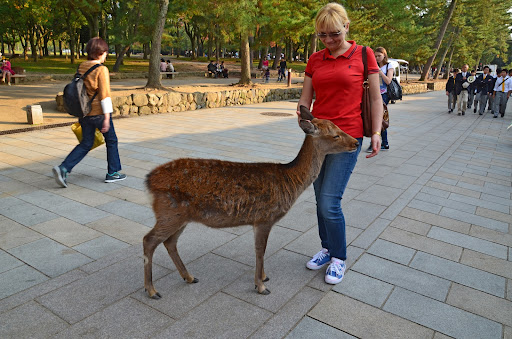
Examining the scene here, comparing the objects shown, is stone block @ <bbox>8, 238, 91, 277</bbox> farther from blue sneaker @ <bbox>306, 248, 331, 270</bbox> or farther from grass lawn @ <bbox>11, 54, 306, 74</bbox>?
grass lawn @ <bbox>11, 54, 306, 74</bbox>

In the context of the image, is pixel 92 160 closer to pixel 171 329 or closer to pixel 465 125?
pixel 171 329

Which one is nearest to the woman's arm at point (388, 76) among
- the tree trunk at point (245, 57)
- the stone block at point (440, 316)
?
the stone block at point (440, 316)

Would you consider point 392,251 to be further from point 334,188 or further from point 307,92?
point 307,92

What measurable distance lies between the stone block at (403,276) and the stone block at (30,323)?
8.55ft

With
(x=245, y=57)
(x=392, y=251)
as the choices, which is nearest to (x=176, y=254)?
(x=392, y=251)

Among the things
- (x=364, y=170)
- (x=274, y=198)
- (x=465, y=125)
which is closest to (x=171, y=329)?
(x=274, y=198)

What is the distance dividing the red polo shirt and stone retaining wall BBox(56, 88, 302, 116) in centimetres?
1046

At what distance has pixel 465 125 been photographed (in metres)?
14.1

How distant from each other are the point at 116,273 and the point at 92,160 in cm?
448

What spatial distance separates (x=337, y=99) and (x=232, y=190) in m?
1.18

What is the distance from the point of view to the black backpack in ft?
17.6

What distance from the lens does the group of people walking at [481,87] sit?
15.7 meters

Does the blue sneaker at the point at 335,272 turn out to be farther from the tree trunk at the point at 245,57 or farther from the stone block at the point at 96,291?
the tree trunk at the point at 245,57

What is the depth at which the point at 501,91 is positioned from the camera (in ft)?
52.5
